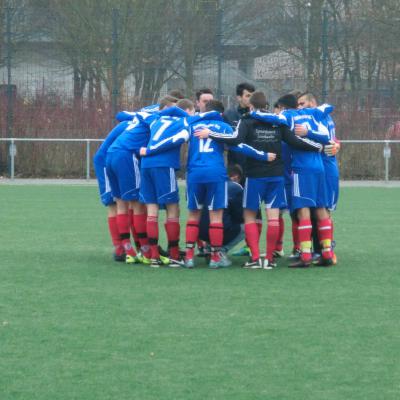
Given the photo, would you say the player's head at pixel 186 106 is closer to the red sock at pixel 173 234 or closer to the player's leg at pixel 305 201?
the red sock at pixel 173 234

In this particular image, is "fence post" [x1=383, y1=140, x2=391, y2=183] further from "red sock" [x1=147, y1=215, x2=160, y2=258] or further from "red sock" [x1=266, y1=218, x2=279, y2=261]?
"red sock" [x1=147, y1=215, x2=160, y2=258]

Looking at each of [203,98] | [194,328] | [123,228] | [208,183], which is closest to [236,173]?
[203,98]

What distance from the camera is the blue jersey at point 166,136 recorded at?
1077 centimetres

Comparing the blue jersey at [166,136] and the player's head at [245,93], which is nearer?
the blue jersey at [166,136]

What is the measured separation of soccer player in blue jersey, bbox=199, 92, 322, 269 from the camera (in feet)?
35.2

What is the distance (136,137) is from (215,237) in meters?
1.26

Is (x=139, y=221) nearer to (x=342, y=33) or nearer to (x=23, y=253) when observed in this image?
(x=23, y=253)

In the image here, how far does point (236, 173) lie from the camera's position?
38.3 ft

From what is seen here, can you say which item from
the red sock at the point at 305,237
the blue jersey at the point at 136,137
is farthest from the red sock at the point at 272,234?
the blue jersey at the point at 136,137

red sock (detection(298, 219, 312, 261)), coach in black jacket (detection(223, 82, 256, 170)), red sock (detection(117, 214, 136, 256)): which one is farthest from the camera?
coach in black jacket (detection(223, 82, 256, 170))

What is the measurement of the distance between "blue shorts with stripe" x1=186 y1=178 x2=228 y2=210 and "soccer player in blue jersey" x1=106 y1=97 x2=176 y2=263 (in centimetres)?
63

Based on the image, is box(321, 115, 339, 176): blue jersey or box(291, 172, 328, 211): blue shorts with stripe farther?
box(321, 115, 339, 176): blue jersey

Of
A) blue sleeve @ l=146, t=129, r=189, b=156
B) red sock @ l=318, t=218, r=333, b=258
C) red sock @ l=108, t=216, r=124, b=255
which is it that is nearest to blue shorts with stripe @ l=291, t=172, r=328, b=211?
red sock @ l=318, t=218, r=333, b=258

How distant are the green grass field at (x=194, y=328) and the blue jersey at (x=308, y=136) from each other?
985 millimetres
